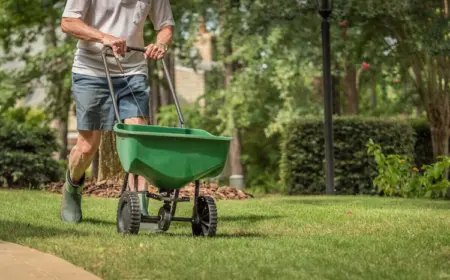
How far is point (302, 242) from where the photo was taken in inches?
264

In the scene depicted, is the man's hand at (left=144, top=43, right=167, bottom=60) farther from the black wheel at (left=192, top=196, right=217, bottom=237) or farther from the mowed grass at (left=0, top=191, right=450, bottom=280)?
the mowed grass at (left=0, top=191, right=450, bottom=280)

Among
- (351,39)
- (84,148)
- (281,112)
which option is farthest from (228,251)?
(281,112)

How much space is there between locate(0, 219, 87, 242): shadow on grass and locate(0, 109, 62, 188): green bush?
7.28 metres

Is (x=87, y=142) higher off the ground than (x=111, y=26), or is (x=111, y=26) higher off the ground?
(x=111, y=26)

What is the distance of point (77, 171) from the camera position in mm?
8031

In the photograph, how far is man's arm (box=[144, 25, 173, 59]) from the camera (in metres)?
7.28

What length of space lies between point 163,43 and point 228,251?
2049 millimetres

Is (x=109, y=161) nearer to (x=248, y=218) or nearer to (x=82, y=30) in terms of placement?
(x=248, y=218)

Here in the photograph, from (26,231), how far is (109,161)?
246 inches

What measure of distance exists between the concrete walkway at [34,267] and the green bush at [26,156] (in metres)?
9.00

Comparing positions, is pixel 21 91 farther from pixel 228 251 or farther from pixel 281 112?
pixel 228 251

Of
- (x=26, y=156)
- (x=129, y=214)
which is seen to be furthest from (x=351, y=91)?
(x=129, y=214)

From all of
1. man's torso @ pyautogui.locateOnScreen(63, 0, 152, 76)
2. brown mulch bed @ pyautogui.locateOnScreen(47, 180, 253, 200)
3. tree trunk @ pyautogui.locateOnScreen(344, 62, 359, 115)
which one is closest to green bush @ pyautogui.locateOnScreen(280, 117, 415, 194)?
brown mulch bed @ pyautogui.locateOnScreen(47, 180, 253, 200)

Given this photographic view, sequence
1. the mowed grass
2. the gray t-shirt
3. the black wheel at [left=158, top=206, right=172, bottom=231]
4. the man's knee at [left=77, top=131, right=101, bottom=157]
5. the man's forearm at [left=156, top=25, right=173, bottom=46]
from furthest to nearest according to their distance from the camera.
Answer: the man's knee at [left=77, top=131, right=101, bottom=157] → the man's forearm at [left=156, top=25, right=173, bottom=46] → the gray t-shirt → the black wheel at [left=158, top=206, right=172, bottom=231] → the mowed grass
